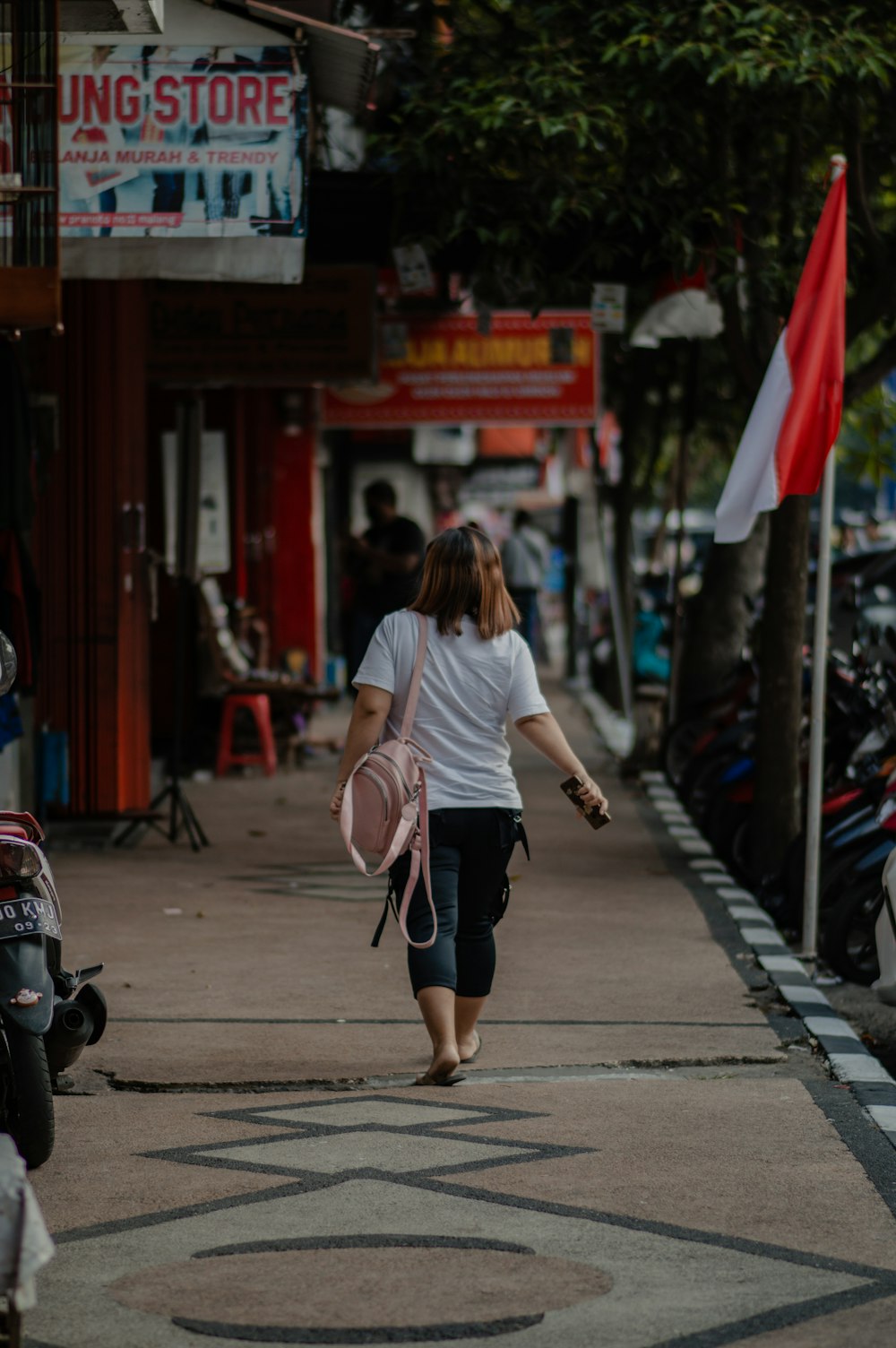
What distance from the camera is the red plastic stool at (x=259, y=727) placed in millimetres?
15875

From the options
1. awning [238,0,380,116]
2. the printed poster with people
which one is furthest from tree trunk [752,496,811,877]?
the printed poster with people

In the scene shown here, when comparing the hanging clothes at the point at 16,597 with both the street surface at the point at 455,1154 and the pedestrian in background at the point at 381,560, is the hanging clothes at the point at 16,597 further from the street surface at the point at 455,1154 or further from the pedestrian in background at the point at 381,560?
the pedestrian in background at the point at 381,560

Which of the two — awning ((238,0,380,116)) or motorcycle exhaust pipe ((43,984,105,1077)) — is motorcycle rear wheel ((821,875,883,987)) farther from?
awning ((238,0,380,116))

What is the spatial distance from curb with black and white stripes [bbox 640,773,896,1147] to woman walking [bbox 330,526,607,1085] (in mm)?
1249

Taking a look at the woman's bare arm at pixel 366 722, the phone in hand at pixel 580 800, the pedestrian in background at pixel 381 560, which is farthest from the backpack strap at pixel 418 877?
the pedestrian in background at pixel 381 560

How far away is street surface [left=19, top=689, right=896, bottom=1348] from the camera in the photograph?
4445 mm

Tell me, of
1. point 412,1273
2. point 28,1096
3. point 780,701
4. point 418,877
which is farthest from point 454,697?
point 780,701

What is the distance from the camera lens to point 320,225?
39.3 ft

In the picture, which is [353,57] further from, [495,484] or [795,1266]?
[495,484]

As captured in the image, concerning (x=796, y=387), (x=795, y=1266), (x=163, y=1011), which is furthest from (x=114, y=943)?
(x=795, y=1266)

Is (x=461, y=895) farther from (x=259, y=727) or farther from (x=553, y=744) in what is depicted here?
(x=259, y=727)

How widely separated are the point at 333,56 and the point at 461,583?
359 centimetres

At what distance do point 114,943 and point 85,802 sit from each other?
339 cm

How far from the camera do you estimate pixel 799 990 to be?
8195 millimetres
